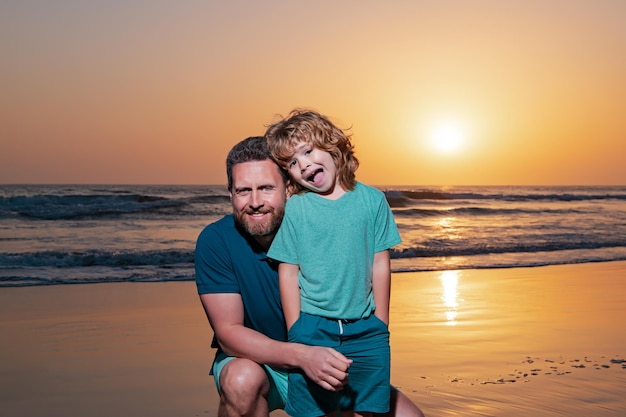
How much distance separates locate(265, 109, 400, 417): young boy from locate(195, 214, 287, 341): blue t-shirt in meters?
0.22

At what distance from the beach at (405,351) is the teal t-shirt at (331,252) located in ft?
5.99

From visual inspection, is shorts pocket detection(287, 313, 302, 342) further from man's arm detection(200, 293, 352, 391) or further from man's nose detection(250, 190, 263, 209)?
man's nose detection(250, 190, 263, 209)

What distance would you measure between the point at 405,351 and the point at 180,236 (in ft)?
38.8

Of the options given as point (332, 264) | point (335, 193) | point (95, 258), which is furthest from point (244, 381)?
point (95, 258)

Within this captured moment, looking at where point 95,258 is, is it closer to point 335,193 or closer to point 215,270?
point 215,270

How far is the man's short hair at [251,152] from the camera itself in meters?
3.14

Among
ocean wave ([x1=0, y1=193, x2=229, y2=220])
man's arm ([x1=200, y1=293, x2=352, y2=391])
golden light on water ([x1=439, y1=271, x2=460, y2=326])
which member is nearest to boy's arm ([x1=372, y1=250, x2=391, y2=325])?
man's arm ([x1=200, y1=293, x2=352, y2=391])

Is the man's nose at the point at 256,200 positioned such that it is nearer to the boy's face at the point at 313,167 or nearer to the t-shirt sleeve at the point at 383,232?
the boy's face at the point at 313,167

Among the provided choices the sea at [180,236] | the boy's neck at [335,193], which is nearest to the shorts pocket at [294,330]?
the boy's neck at [335,193]

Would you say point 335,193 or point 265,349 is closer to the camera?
point 265,349

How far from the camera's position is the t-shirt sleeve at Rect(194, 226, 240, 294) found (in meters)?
3.16

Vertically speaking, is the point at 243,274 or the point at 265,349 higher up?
the point at 243,274

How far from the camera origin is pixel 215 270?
3.17 metres

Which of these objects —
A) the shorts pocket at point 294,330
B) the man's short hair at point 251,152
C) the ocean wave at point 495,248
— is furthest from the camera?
the ocean wave at point 495,248
